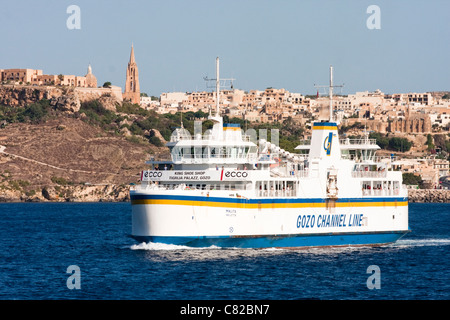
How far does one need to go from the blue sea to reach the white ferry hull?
2.33 ft

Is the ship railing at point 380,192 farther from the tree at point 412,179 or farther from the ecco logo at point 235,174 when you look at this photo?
the tree at point 412,179

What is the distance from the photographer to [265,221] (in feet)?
156

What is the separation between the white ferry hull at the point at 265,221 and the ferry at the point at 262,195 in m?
0.05

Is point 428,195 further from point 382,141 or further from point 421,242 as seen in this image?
point 421,242

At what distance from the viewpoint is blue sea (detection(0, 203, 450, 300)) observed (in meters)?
37.2

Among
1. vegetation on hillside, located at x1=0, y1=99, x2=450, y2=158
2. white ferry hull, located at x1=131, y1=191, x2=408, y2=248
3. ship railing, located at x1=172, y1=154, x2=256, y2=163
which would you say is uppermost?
vegetation on hillside, located at x1=0, y1=99, x2=450, y2=158

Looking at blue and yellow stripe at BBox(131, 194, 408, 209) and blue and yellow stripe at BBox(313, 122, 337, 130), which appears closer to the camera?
blue and yellow stripe at BBox(131, 194, 408, 209)

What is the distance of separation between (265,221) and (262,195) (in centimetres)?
Result: 147

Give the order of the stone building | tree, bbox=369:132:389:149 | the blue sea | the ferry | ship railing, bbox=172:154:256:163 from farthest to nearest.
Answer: the stone building
tree, bbox=369:132:389:149
ship railing, bbox=172:154:256:163
the ferry
the blue sea

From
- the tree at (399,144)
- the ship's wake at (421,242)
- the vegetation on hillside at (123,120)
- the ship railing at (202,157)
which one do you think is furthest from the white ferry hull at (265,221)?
the tree at (399,144)

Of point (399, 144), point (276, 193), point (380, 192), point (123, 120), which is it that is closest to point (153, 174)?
point (276, 193)

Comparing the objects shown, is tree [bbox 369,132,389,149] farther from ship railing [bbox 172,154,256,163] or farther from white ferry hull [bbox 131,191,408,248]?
ship railing [bbox 172,154,256,163]

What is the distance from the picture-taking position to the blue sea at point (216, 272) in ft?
122

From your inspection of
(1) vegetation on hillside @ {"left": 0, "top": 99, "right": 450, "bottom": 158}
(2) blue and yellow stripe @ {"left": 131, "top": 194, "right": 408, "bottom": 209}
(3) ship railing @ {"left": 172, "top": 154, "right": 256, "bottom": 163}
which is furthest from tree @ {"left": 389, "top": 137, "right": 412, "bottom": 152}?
(3) ship railing @ {"left": 172, "top": 154, "right": 256, "bottom": 163}
